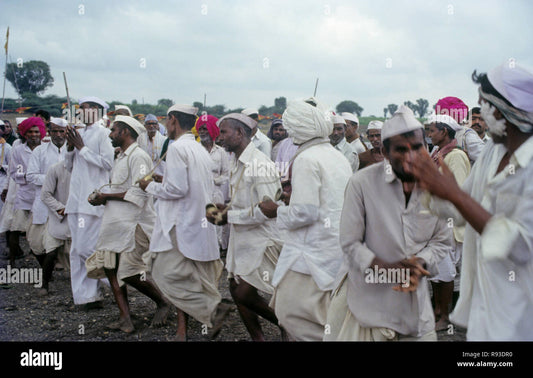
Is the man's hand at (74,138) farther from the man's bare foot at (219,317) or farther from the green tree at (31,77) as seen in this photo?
the green tree at (31,77)

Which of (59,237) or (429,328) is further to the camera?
(59,237)

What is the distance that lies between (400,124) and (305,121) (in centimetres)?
127

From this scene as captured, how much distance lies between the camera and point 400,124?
3.02 m

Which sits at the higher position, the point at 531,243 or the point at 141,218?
the point at 531,243

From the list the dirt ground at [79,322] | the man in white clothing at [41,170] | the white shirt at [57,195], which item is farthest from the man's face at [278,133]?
the white shirt at [57,195]

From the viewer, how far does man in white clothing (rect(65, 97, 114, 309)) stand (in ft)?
21.4

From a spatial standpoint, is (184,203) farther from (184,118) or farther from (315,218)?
(315,218)

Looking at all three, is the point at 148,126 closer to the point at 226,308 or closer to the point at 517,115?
the point at 226,308

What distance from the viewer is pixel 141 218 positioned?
6.15 meters

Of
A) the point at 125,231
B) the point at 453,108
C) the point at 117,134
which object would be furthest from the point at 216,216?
the point at 453,108

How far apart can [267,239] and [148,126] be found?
22.6 feet

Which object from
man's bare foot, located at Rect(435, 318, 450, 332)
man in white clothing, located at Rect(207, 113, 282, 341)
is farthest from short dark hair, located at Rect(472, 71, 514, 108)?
man's bare foot, located at Rect(435, 318, 450, 332)

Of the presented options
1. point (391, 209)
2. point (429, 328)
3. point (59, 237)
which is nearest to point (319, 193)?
point (391, 209)
